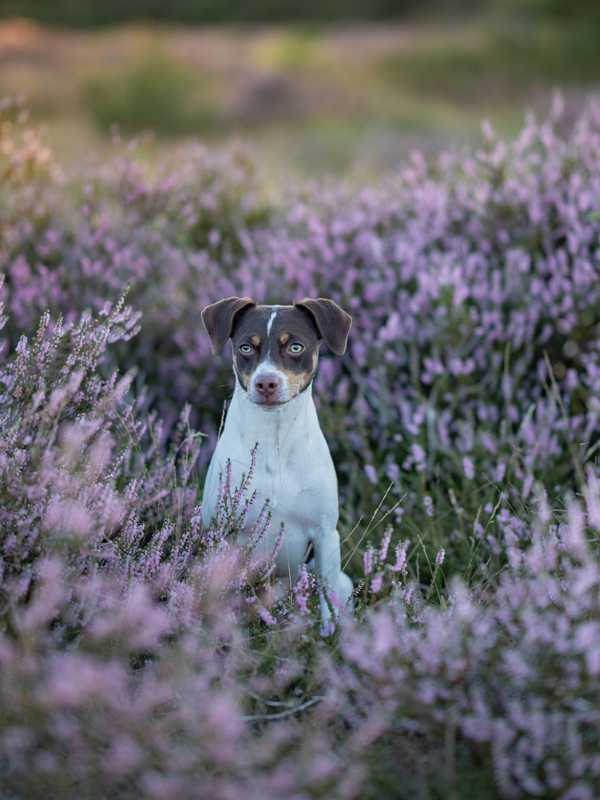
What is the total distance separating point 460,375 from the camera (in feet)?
13.1

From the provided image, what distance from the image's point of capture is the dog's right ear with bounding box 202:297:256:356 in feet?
9.95

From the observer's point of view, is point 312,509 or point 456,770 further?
point 312,509

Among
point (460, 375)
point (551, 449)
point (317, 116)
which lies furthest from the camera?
point (317, 116)

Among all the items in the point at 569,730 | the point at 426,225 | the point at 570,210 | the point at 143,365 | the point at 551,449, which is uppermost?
the point at 570,210

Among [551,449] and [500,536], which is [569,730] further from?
[551,449]

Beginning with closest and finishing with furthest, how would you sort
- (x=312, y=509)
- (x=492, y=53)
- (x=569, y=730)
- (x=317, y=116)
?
(x=569, y=730) → (x=312, y=509) → (x=317, y=116) → (x=492, y=53)

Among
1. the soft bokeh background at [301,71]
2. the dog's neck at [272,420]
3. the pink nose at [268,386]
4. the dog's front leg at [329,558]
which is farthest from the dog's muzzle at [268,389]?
the soft bokeh background at [301,71]

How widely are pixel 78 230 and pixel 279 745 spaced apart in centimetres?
375

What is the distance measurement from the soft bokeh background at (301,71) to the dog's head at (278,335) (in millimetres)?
9527

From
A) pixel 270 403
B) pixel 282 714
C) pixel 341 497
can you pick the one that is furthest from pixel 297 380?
pixel 282 714

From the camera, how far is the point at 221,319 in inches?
120

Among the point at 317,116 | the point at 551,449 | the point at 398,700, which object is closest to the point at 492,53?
the point at 317,116

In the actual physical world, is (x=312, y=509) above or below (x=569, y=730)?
below

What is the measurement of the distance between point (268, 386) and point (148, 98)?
58.2 ft
